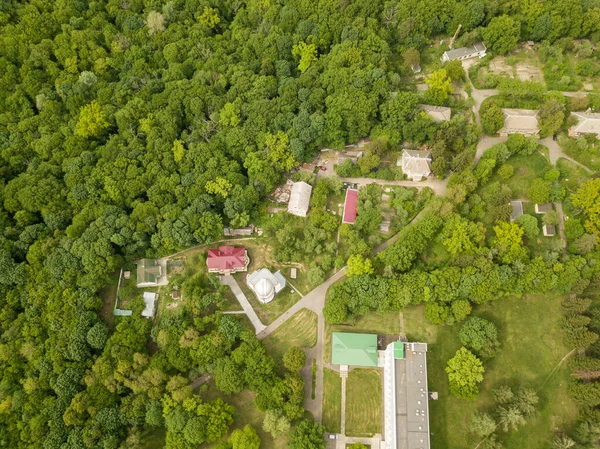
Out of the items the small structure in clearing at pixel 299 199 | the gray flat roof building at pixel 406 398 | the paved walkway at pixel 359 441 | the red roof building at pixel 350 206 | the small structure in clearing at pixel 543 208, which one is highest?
the small structure in clearing at pixel 299 199

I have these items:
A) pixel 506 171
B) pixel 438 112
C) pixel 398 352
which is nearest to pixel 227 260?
pixel 398 352

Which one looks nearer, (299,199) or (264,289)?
(264,289)

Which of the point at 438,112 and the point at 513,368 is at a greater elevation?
the point at 438,112

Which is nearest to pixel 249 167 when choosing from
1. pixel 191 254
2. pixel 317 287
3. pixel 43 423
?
pixel 191 254

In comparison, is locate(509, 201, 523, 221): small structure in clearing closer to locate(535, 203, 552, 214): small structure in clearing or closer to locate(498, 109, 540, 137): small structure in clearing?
locate(535, 203, 552, 214): small structure in clearing

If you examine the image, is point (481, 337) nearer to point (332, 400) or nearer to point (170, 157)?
point (332, 400)

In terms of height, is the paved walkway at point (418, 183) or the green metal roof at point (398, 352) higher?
the paved walkway at point (418, 183)

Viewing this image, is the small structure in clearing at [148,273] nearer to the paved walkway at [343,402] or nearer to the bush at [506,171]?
the paved walkway at [343,402]

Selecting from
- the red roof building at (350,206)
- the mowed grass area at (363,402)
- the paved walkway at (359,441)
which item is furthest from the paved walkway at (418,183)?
the paved walkway at (359,441)
